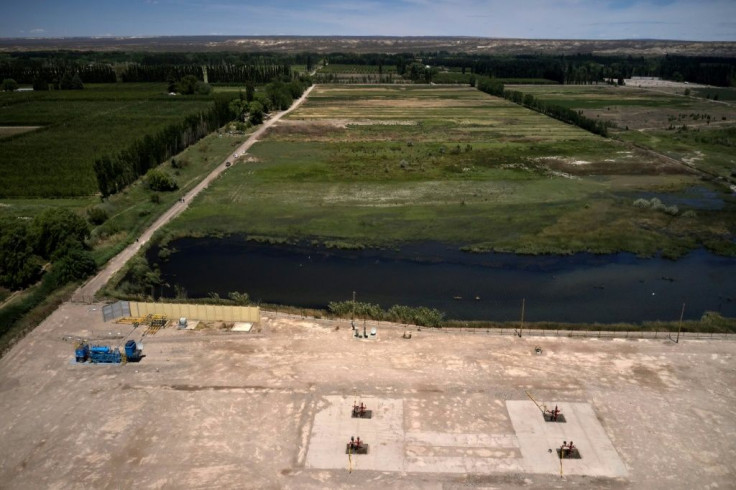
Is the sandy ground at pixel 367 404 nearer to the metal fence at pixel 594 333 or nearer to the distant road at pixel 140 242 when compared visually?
the metal fence at pixel 594 333

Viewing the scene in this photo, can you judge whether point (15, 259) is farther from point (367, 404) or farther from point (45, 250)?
point (367, 404)

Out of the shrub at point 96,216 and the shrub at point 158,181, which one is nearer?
the shrub at point 96,216

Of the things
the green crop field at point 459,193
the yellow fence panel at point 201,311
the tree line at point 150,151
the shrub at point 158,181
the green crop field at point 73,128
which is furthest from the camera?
the green crop field at point 73,128

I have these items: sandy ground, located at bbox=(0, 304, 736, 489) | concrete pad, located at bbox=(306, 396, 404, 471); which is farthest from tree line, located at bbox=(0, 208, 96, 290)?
concrete pad, located at bbox=(306, 396, 404, 471)

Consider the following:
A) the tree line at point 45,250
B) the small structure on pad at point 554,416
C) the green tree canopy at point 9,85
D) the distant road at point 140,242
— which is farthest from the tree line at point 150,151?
the green tree canopy at point 9,85

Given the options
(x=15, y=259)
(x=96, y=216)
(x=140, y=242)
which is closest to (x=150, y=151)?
(x=96, y=216)

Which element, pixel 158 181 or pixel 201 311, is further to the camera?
pixel 158 181
